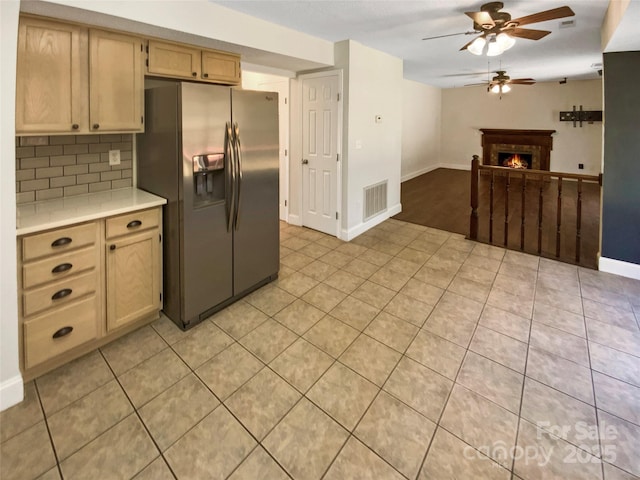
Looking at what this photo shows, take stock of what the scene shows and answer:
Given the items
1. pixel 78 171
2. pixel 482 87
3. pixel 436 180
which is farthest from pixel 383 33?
pixel 482 87

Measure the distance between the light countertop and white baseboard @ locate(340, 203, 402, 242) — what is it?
8.32ft

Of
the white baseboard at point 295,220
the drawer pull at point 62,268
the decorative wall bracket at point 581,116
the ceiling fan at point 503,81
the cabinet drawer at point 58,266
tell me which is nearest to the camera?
the cabinet drawer at point 58,266

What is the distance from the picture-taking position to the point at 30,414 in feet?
6.05

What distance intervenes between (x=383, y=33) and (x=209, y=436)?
159 inches

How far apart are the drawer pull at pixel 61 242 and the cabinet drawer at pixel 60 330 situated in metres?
0.39

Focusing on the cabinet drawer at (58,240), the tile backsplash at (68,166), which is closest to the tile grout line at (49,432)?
the cabinet drawer at (58,240)

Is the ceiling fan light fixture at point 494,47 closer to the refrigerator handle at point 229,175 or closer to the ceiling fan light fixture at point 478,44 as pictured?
the ceiling fan light fixture at point 478,44

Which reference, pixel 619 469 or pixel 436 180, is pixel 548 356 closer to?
pixel 619 469

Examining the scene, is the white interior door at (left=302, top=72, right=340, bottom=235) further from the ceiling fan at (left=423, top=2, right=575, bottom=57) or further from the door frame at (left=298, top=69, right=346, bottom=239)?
the ceiling fan at (left=423, top=2, right=575, bottom=57)

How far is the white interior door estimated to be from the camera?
442cm

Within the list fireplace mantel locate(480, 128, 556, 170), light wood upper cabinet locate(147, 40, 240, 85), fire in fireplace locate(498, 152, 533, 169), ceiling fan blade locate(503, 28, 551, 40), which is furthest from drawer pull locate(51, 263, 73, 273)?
fireplace mantel locate(480, 128, 556, 170)

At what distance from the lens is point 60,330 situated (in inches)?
84.4

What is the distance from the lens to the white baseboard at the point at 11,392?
1863 mm

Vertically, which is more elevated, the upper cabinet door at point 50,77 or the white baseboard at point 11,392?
the upper cabinet door at point 50,77
